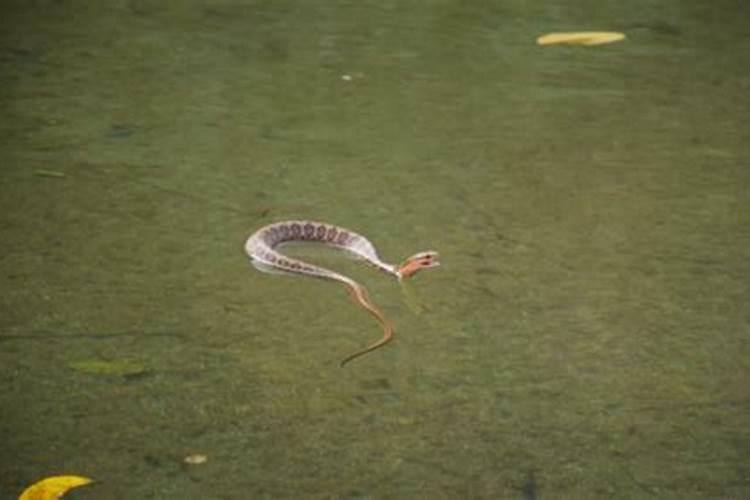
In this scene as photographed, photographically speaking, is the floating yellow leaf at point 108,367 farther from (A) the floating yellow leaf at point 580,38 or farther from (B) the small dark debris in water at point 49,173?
(A) the floating yellow leaf at point 580,38

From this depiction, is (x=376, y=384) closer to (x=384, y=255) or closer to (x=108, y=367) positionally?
(x=108, y=367)

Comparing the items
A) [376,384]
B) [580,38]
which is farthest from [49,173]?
[580,38]

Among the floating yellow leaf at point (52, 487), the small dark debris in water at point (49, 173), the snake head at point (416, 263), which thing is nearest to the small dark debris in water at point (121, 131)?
the small dark debris in water at point (49, 173)

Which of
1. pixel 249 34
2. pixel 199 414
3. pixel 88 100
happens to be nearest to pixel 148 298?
pixel 199 414

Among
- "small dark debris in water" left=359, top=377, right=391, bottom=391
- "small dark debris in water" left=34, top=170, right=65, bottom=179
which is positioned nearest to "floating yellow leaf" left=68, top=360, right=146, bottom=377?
"small dark debris in water" left=359, top=377, right=391, bottom=391

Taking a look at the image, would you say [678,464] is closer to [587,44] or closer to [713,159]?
[713,159]

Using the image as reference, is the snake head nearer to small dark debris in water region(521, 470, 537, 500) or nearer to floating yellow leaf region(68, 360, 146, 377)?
floating yellow leaf region(68, 360, 146, 377)
